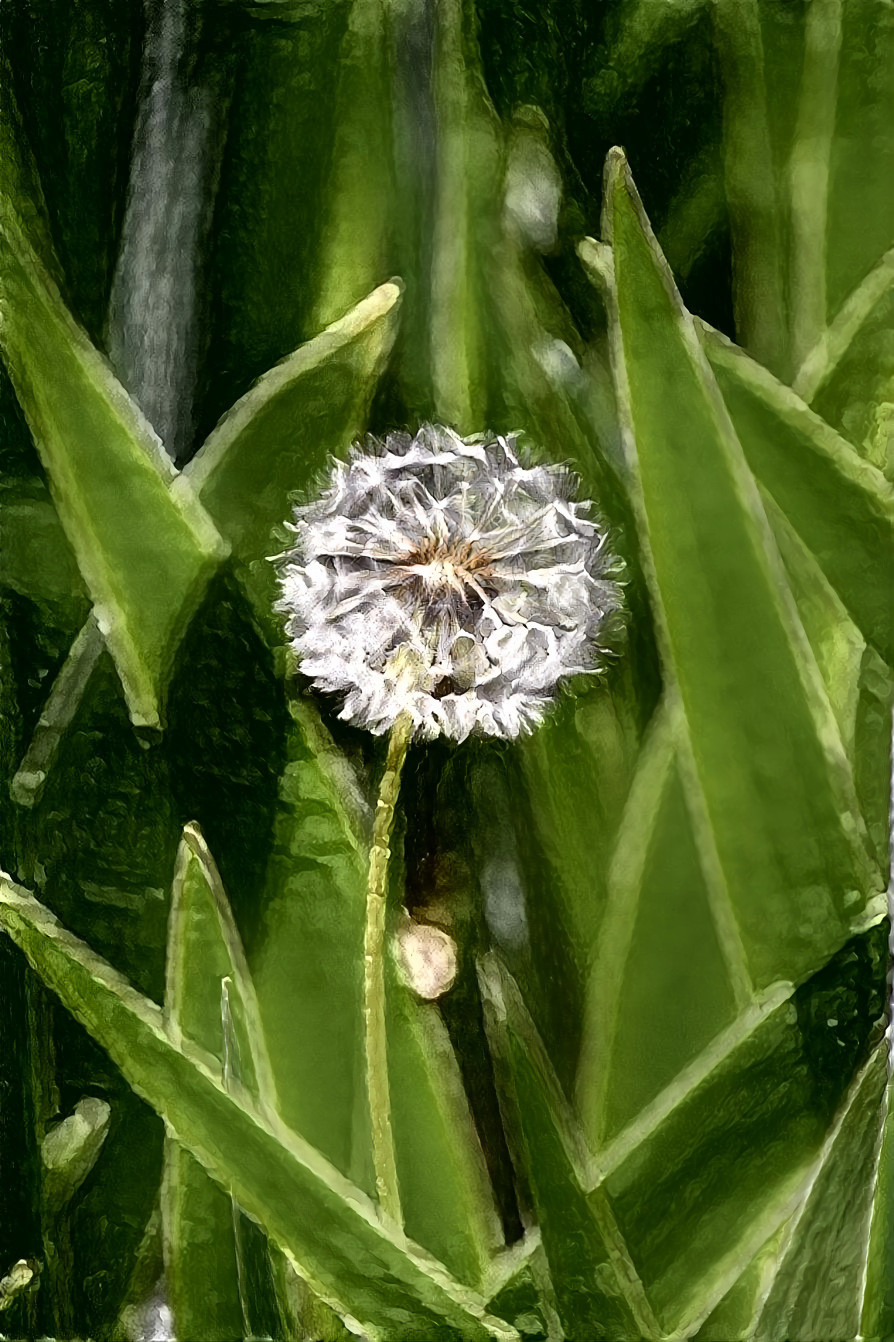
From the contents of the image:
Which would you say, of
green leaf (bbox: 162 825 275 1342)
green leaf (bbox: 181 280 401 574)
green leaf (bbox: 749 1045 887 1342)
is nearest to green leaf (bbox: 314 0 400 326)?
green leaf (bbox: 181 280 401 574)

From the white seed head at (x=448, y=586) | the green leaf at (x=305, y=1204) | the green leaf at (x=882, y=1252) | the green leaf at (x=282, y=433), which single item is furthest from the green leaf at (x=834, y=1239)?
the green leaf at (x=282, y=433)

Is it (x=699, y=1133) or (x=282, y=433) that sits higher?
(x=282, y=433)

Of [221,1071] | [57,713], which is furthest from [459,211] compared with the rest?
[221,1071]

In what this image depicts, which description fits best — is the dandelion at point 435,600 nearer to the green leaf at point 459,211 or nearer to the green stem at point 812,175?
the green leaf at point 459,211

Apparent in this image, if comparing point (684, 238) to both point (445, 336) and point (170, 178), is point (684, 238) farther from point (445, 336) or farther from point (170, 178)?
point (170, 178)

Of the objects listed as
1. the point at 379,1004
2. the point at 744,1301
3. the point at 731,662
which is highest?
the point at 731,662

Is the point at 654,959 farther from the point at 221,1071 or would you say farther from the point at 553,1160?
the point at 221,1071

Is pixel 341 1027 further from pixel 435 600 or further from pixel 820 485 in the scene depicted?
pixel 820 485
